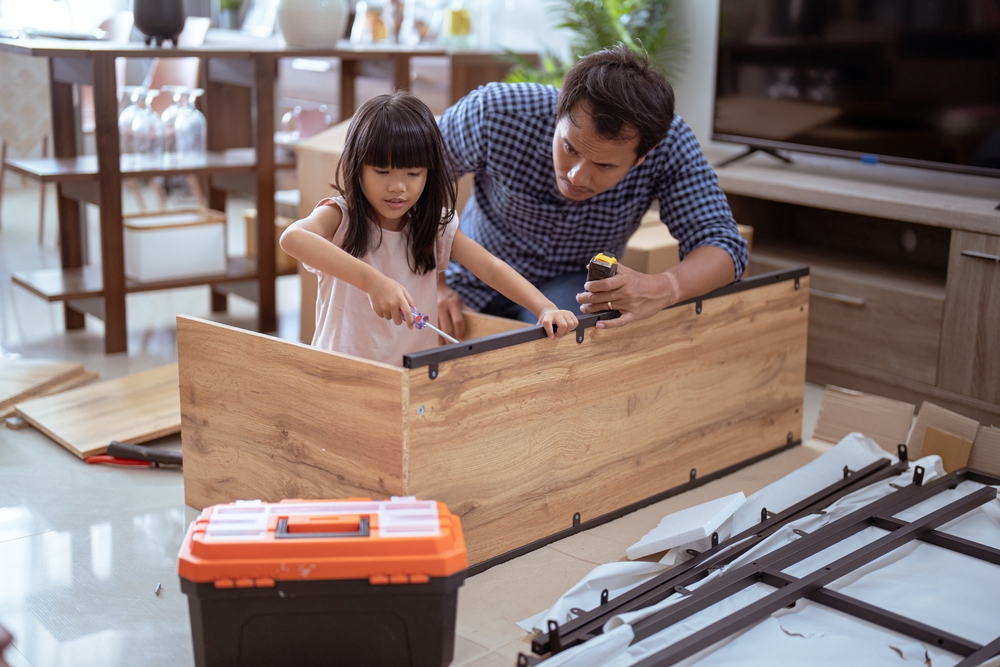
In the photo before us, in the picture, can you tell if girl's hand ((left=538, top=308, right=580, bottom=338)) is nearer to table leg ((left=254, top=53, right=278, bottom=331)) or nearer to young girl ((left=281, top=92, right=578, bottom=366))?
young girl ((left=281, top=92, right=578, bottom=366))

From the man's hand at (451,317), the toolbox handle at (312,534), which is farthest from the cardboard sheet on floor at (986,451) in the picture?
the toolbox handle at (312,534)

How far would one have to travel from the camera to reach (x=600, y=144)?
177cm

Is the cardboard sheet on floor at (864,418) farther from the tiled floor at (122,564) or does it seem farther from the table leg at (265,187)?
the table leg at (265,187)

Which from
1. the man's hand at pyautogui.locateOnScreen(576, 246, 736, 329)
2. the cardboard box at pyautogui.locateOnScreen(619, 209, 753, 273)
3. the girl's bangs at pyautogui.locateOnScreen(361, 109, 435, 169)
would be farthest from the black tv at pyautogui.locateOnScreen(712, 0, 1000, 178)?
the girl's bangs at pyautogui.locateOnScreen(361, 109, 435, 169)

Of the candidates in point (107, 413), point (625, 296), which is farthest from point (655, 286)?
point (107, 413)

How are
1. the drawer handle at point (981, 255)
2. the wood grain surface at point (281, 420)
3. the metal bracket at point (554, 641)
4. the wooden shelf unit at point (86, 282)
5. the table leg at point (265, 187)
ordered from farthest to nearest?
1. the table leg at point (265, 187)
2. the wooden shelf unit at point (86, 282)
3. the drawer handle at point (981, 255)
4. the wood grain surface at point (281, 420)
5. the metal bracket at point (554, 641)

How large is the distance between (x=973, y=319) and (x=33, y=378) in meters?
2.22

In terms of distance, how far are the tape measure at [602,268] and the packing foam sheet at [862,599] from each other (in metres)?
0.49

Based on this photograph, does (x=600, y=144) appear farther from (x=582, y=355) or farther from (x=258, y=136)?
(x=258, y=136)

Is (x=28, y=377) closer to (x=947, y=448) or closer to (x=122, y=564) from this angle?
(x=122, y=564)

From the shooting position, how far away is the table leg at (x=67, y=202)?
9.52 ft

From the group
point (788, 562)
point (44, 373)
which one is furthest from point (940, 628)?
point (44, 373)

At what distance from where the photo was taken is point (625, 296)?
67.9 inches

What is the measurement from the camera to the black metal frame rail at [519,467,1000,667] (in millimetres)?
1371
